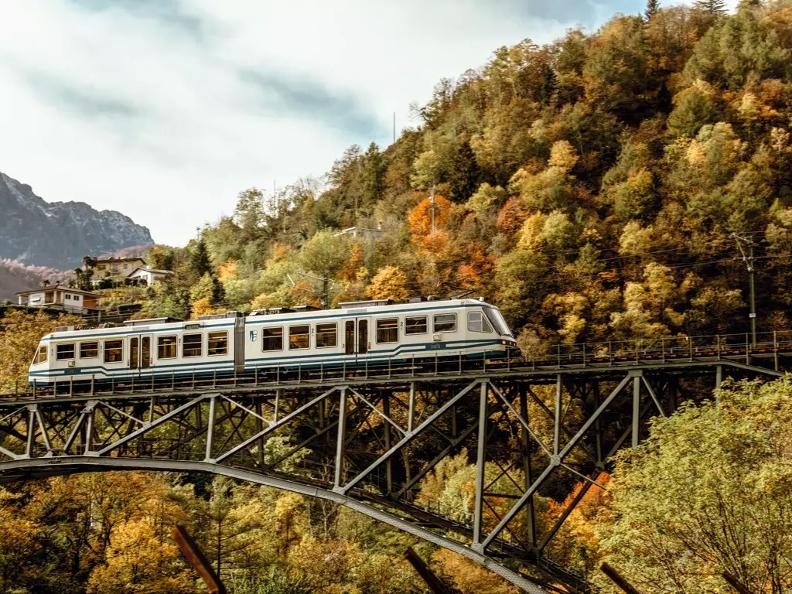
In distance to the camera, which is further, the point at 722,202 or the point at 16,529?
the point at 722,202

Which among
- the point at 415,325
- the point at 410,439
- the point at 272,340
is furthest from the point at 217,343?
the point at 410,439

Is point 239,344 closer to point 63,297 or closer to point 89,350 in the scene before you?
point 89,350

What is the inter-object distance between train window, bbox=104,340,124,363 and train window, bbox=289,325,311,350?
7.80 meters

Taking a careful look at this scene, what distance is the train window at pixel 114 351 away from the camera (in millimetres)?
36688

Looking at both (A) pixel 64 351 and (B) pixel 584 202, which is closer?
(A) pixel 64 351

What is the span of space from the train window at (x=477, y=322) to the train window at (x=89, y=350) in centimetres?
1613

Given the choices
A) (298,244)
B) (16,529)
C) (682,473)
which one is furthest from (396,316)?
(298,244)

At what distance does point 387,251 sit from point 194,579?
151 feet

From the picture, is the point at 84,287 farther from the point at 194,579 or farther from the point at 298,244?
the point at 194,579

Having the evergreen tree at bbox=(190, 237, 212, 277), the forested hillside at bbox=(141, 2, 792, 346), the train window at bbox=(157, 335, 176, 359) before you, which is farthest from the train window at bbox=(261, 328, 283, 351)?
the evergreen tree at bbox=(190, 237, 212, 277)

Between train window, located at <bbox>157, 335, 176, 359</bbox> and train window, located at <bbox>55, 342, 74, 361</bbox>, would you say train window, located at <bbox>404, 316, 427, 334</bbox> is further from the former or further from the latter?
train window, located at <bbox>55, 342, 74, 361</bbox>

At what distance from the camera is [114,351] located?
36781 millimetres

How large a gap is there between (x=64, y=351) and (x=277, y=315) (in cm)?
1027

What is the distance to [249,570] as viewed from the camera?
43312 mm
